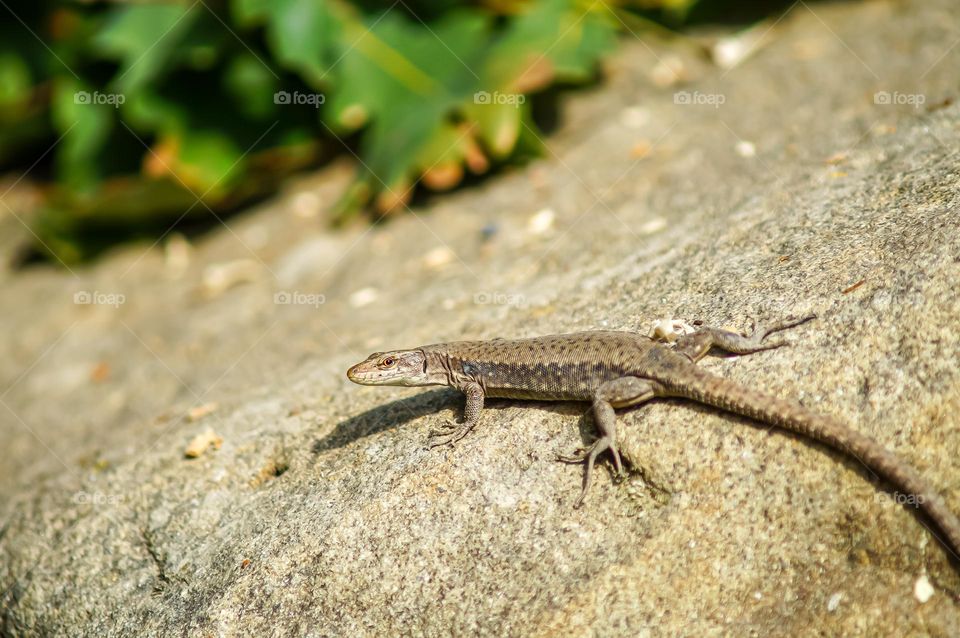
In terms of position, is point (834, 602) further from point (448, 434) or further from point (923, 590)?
point (448, 434)

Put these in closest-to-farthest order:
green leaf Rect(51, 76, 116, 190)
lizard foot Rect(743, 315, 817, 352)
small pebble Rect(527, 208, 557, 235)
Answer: lizard foot Rect(743, 315, 817, 352), small pebble Rect(527, 208, 557, 235), green leaf Rect(51, 76, 116, 190)

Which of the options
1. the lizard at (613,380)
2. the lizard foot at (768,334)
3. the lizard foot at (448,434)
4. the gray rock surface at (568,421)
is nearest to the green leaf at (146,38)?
the gray rock surface at (568,421)

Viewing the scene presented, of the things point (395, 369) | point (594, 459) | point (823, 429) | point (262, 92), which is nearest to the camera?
point (823, 429)

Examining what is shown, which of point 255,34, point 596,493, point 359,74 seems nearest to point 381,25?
point 359,74

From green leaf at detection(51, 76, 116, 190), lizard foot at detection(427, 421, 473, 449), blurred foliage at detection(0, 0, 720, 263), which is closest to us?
lizard foot at detection(427, 421, 473, 449)

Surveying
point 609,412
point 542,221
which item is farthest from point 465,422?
point 542,221

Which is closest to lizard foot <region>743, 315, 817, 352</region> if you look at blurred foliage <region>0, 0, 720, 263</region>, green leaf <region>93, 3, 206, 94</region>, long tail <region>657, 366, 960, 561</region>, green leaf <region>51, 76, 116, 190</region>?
long tail <region>657, 366, 960, 561</region>

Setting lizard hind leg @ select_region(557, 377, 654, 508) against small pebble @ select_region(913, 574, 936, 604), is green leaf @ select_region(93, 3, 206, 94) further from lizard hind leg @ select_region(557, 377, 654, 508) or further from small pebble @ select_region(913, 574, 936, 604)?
small pebble @ select_region(913, 574, 936, 604)
